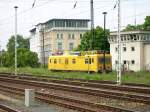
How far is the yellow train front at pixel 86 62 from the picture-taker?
52.7 metres

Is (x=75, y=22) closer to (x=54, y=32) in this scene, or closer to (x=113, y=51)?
(x=54, y=32)

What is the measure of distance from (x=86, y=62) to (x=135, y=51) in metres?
18.5

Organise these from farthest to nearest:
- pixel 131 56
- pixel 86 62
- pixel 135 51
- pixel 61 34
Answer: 1. pixel 61 34
2. pixel 131 56
3. pixel 135 51
4. pixel 86 62

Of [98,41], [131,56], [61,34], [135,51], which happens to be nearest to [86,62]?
[135,51]

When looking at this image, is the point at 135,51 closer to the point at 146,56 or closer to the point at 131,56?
the point at 131,56

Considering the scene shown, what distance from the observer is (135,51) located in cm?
7012

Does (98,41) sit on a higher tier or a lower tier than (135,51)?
higher

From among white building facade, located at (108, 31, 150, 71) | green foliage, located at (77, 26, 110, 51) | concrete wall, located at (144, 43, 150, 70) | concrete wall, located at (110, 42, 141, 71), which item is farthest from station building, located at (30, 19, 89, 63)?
concrete wall, located at (144, 43, 150, 70)

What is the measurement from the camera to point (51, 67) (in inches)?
2514

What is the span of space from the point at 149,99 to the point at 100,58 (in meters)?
32.6

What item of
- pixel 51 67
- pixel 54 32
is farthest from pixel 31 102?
pixel 54 32

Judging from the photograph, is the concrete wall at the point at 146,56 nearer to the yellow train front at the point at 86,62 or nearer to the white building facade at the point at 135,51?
the white building facade at the point at 135,51

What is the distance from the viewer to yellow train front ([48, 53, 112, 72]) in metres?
52.7

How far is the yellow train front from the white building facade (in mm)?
12157
